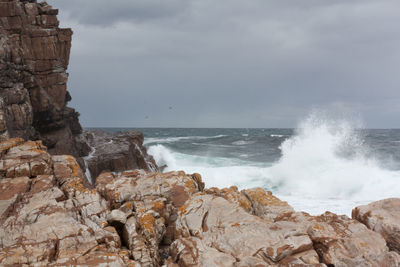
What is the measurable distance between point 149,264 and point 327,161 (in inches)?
940

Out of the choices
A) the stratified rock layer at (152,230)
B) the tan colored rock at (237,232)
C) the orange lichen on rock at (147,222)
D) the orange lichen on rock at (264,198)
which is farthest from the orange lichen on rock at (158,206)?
the orange lichen on rock at (264,198)

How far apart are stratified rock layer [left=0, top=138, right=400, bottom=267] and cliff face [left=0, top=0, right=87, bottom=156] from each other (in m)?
6.19

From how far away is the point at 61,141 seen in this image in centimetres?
1638

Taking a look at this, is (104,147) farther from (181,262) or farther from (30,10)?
(181,262)

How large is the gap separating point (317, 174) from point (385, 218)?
54.3 ft

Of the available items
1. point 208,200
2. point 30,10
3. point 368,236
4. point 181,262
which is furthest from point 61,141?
point 368,236

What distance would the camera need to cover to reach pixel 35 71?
15.5 metres

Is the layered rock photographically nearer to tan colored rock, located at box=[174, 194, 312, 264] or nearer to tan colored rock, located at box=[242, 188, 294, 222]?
tan colored rock, located at box=[174, 194, 312, 264]

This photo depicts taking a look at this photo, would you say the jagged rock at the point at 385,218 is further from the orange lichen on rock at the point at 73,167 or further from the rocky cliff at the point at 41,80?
the rocky cliff at the point at 41,80

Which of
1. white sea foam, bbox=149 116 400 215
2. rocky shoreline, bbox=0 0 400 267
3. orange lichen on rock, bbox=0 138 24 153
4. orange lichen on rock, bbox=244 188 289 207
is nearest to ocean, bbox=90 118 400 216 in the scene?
white sea foam, bbox=149 116 400 215

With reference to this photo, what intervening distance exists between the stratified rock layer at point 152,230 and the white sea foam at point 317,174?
29.2 ft

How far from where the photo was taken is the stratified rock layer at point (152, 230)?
4141 millimetres

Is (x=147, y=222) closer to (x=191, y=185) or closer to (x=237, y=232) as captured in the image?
(x=237, y=232)

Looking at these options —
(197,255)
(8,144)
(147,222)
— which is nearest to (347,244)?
(197,255)
